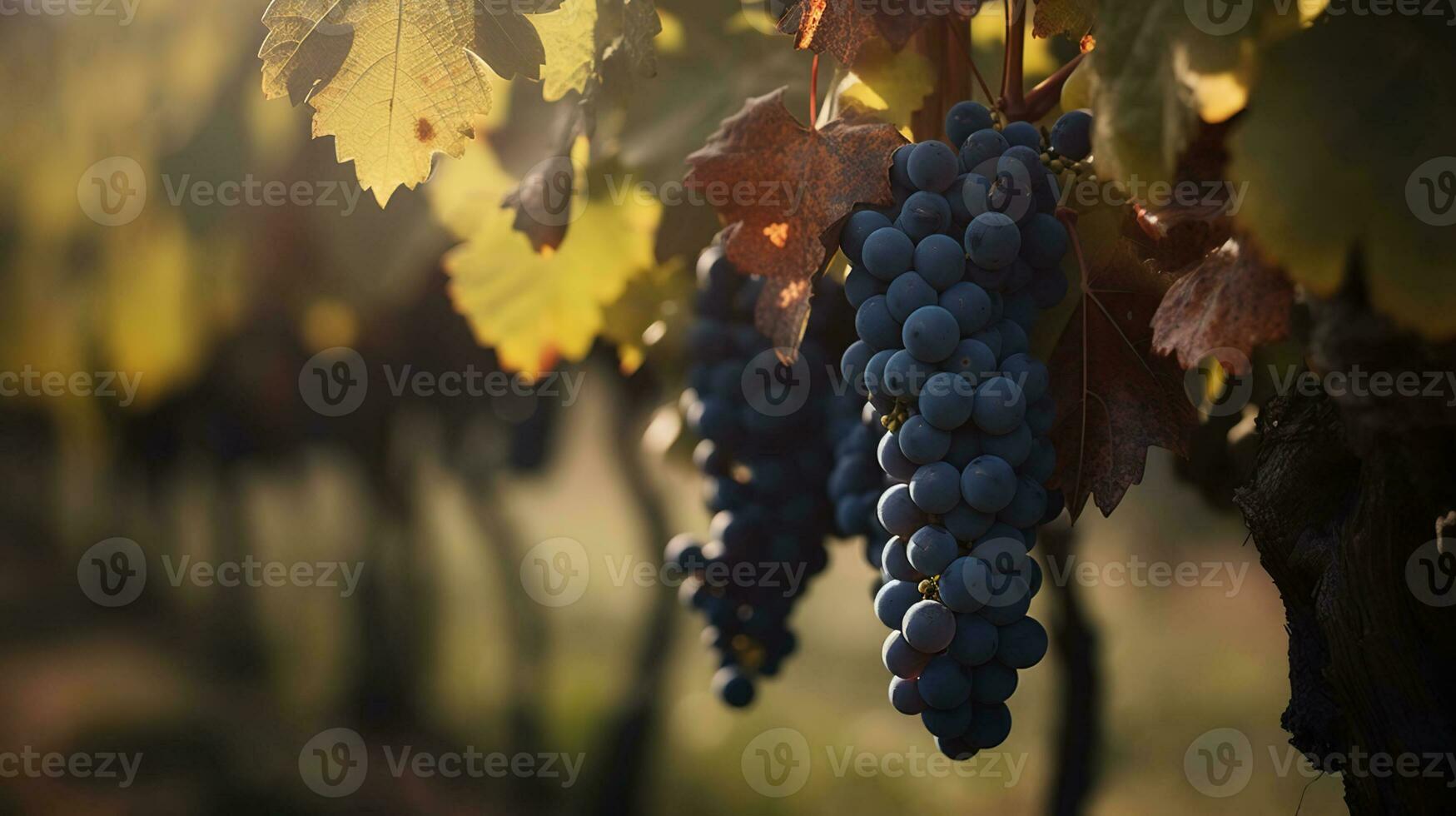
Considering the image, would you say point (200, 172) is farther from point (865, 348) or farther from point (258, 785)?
point (865, 348)

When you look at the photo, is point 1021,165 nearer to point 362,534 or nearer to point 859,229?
point 859,229

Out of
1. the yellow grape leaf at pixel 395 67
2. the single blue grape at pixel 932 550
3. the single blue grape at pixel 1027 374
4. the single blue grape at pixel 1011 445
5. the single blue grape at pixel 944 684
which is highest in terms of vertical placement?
the yellow grape leaf at pixel 395 67

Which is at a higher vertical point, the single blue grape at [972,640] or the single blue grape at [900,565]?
the single blue grape at [900,565]

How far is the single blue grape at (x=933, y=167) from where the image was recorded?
2.08 feet
